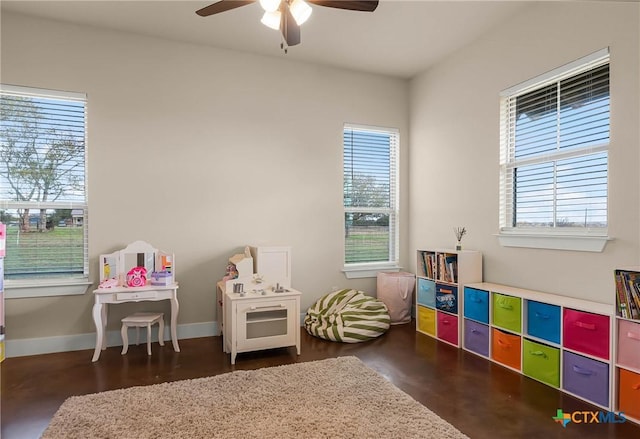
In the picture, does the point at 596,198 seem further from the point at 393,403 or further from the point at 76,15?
the point at 76,15

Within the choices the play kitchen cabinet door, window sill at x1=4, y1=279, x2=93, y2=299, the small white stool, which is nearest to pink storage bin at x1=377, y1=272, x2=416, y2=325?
the play kitchen cabinet door

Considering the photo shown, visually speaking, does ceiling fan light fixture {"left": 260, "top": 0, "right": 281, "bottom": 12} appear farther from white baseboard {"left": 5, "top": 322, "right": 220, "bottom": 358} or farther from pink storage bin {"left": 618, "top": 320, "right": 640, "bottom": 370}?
white baseboard {"left": 5, "top": 322, "right": 220, "bottom": 358}

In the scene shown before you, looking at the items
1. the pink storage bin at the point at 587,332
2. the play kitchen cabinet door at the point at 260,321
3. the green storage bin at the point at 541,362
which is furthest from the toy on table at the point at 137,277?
the pink storage bin at the point at 587,332

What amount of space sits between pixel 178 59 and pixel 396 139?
8.73ft

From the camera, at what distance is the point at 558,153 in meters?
3.09

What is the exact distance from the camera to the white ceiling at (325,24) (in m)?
3.26

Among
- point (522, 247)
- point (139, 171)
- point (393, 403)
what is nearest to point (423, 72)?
point (522, 247)

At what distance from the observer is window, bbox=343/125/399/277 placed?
4.67m

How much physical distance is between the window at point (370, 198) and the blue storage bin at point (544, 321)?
79.5 inches

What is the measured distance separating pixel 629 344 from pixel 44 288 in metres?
4.43

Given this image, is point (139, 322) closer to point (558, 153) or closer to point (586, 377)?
point (586, 377)

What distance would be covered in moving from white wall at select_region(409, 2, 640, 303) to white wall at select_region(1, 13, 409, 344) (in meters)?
0.80

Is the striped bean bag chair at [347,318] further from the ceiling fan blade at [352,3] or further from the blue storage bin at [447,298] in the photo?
the ceiling fan blade at [352,3]

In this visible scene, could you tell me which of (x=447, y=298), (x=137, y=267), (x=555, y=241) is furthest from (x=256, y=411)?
(x=555, y=241)
